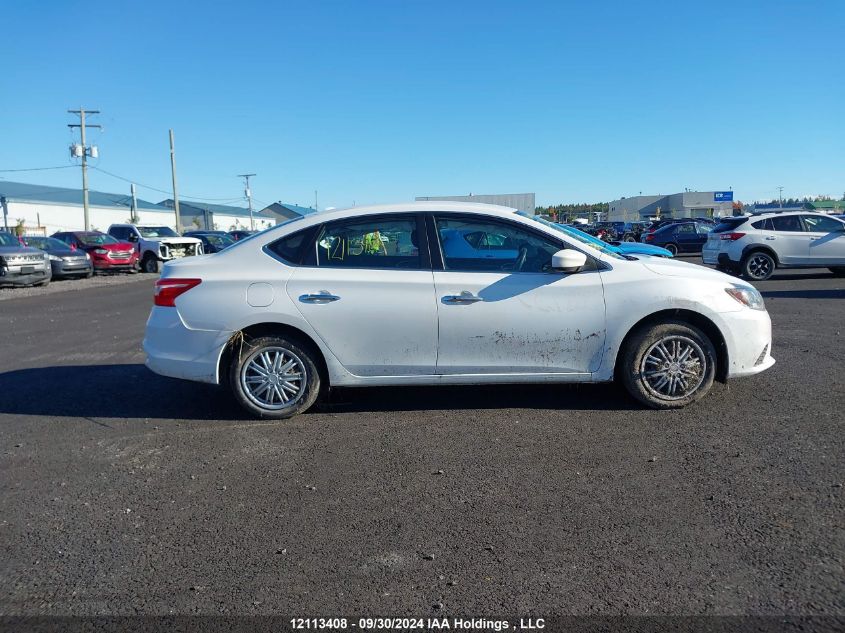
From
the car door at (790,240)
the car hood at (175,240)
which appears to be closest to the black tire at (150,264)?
the car hood at (175,240)

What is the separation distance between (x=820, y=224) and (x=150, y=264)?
22.8 m

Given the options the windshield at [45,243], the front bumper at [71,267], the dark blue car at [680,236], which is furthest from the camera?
the dark blue car at [680,236]

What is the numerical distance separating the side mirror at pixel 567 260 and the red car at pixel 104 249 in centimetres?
2267

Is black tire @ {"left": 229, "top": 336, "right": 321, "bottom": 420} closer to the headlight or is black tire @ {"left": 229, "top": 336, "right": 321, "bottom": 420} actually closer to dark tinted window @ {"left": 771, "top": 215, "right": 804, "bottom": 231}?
the headlight

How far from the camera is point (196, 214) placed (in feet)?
338

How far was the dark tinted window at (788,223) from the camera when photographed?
15773mm

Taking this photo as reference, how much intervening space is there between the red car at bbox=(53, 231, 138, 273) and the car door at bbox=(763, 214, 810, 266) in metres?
20.6

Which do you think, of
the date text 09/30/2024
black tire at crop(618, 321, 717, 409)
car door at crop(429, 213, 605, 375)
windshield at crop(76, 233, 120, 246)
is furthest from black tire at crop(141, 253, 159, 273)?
the date text 09/30/2024

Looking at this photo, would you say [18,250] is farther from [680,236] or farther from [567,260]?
[680,236]

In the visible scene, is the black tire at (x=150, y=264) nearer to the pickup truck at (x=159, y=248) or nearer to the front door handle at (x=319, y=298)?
the pickup truck at (x=159, y=248)

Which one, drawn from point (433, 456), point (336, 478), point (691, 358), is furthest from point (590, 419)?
point (336, 478)

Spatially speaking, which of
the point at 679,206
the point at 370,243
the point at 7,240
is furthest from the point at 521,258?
the point at 679,206

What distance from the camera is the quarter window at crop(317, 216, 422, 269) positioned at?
17.8 ft

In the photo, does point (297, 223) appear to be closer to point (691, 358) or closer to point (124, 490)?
point (124, 490)
